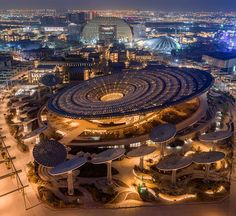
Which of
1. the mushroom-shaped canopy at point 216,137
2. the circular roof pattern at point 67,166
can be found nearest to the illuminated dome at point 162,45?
the mushroom-shaped canopy at point 216,137

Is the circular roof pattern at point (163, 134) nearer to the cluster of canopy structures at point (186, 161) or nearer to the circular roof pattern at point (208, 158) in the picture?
the cluster of canopy structures at point (186, 161)

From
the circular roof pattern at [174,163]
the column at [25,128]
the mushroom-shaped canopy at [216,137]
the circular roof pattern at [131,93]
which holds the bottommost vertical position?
the column at [25,128]

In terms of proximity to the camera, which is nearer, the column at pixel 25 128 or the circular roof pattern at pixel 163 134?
the circular roof pattern at pixel 163 134

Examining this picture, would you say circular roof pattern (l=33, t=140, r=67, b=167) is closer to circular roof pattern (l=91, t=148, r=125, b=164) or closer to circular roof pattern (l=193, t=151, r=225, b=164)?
circular roof pattern (l=91, t=148, r=125, b=164)

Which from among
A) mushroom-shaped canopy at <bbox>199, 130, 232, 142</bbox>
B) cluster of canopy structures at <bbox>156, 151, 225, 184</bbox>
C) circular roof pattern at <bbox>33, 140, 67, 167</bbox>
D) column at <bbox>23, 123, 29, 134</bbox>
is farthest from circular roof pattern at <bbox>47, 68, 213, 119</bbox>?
cluster of canopy structures at <bbox>156, 151, 225, 184</bbox>

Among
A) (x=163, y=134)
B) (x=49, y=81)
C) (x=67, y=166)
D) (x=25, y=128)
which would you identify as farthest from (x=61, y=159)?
(x=49, y=81)

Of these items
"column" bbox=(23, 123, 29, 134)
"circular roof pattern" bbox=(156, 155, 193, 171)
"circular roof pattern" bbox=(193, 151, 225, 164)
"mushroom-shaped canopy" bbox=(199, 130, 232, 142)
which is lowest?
"column" bbox=(23, 123, 29, 134)
